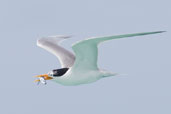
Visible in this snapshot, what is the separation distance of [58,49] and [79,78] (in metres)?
4.43

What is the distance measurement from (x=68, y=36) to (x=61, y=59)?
180cm

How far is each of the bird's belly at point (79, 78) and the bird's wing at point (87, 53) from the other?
0.28 m

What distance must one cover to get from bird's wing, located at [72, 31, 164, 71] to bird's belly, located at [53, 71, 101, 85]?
285mm

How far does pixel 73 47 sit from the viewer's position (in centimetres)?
2353

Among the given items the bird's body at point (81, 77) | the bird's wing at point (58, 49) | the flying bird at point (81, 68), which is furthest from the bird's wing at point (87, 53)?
the bird's wing at point (58, 49)

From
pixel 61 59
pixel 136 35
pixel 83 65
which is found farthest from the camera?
pixel 61 59

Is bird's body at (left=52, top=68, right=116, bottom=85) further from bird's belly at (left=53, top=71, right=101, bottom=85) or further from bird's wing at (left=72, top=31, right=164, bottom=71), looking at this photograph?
bird's wing at (left=72, top=31, right=164, bottom=71)

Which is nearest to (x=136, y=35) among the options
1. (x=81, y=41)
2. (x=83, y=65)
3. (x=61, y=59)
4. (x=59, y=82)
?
(x=81, y=41)

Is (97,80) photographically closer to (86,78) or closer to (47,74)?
(86,78)

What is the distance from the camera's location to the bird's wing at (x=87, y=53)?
22.8m

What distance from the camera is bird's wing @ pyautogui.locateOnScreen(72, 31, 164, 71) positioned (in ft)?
74.9

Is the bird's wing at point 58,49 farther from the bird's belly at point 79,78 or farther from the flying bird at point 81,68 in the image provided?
the bird's belly at point 79,78

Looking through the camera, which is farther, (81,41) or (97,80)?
(97,80)

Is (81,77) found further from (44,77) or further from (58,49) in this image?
(58,49)
